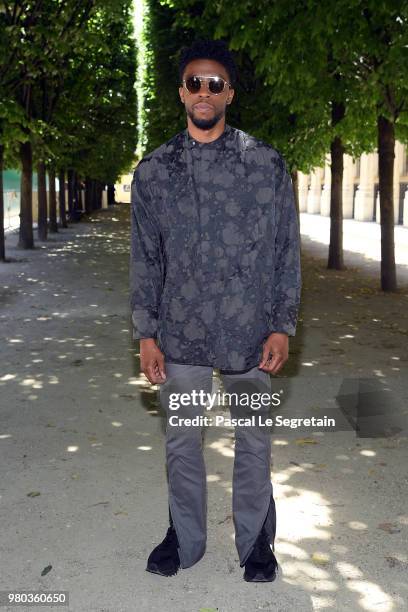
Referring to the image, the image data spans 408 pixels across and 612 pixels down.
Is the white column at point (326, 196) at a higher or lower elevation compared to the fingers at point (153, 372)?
higher

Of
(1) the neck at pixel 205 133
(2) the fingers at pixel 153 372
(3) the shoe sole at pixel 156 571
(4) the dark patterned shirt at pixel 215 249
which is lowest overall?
(3) the shoe sole at pixel 156 571

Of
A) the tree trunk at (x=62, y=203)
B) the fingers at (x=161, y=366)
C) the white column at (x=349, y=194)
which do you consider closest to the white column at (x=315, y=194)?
the white column at (x=349, y=194)

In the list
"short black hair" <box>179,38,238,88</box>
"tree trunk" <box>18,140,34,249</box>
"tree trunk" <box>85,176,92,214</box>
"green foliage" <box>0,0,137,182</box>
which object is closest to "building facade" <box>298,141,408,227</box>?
"green foliage" <box>0,0,137,182</box>

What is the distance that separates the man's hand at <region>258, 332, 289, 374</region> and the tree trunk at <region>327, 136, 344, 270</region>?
51.5 feet

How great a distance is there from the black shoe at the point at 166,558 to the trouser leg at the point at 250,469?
31 cm

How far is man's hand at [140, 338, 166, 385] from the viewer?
3.60 metres

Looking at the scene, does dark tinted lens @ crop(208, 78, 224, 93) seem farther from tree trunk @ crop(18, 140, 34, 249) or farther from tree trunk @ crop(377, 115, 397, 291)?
tree trunk @ crop(18, 140, 34, 249)

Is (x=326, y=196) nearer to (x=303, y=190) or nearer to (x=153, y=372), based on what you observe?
(x=303, y=190)

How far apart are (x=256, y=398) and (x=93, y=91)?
27.2 meters

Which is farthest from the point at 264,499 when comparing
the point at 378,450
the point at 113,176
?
the point at 113,176

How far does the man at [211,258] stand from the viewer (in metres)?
3.50

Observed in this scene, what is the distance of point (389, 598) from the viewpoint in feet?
12.0

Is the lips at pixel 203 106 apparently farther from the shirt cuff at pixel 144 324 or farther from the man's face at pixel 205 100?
the shirt cuff at pixel 144 324

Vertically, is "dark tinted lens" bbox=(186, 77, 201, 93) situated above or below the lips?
above
